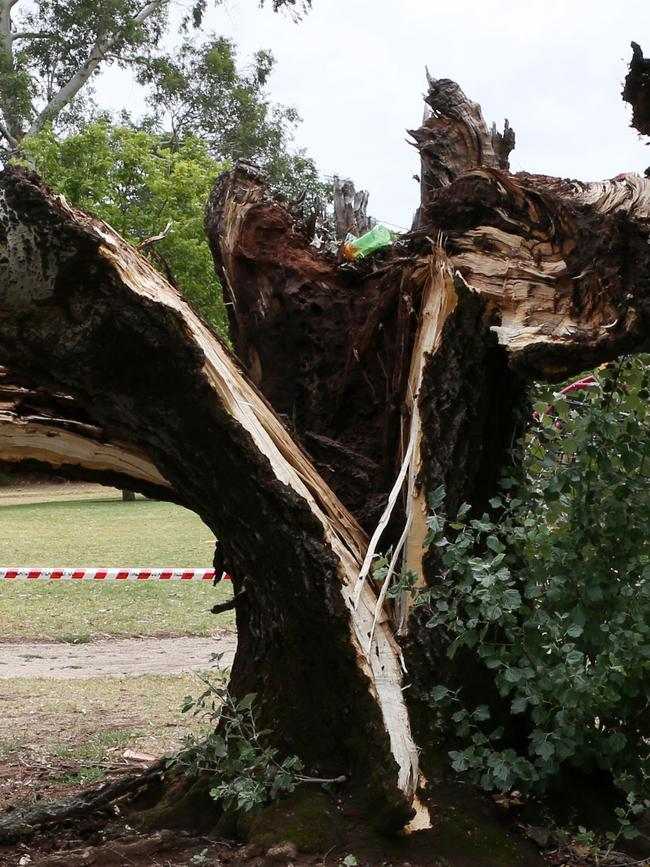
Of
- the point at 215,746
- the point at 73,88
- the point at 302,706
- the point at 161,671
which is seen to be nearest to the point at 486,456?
the point at 302,706

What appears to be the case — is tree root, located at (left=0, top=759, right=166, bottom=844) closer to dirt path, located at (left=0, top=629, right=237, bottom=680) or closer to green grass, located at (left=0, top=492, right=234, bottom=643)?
dirt path, located at (left=0, top=629, right=237, bottom=680)

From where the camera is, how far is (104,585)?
573 inches

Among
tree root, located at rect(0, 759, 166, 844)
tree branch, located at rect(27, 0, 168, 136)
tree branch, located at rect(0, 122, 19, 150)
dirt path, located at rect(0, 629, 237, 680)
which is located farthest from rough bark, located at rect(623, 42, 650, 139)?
tree branch, located at rect(27, 0, 168, 136)

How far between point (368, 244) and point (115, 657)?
607 centimetres

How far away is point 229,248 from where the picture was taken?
4629 millimetres

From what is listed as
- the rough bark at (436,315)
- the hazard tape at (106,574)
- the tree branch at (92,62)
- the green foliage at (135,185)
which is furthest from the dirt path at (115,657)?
the tree branch at (92,62)

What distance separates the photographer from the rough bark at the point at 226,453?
12.0 ft

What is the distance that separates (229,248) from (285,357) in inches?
19.7

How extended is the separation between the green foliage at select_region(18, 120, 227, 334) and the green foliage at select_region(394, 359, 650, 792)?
24570 millimetres

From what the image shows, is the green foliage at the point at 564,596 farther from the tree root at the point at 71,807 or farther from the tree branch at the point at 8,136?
the tree branch at the point at 8,136

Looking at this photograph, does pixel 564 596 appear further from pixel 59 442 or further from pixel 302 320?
pixel 59 442

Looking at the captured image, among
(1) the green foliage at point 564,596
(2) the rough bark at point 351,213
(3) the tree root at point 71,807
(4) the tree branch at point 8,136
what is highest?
(4) the tree branch at point 8,136

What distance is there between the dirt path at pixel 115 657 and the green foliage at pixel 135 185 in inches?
733

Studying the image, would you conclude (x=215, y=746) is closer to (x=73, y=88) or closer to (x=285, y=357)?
(x=285, y=357)
